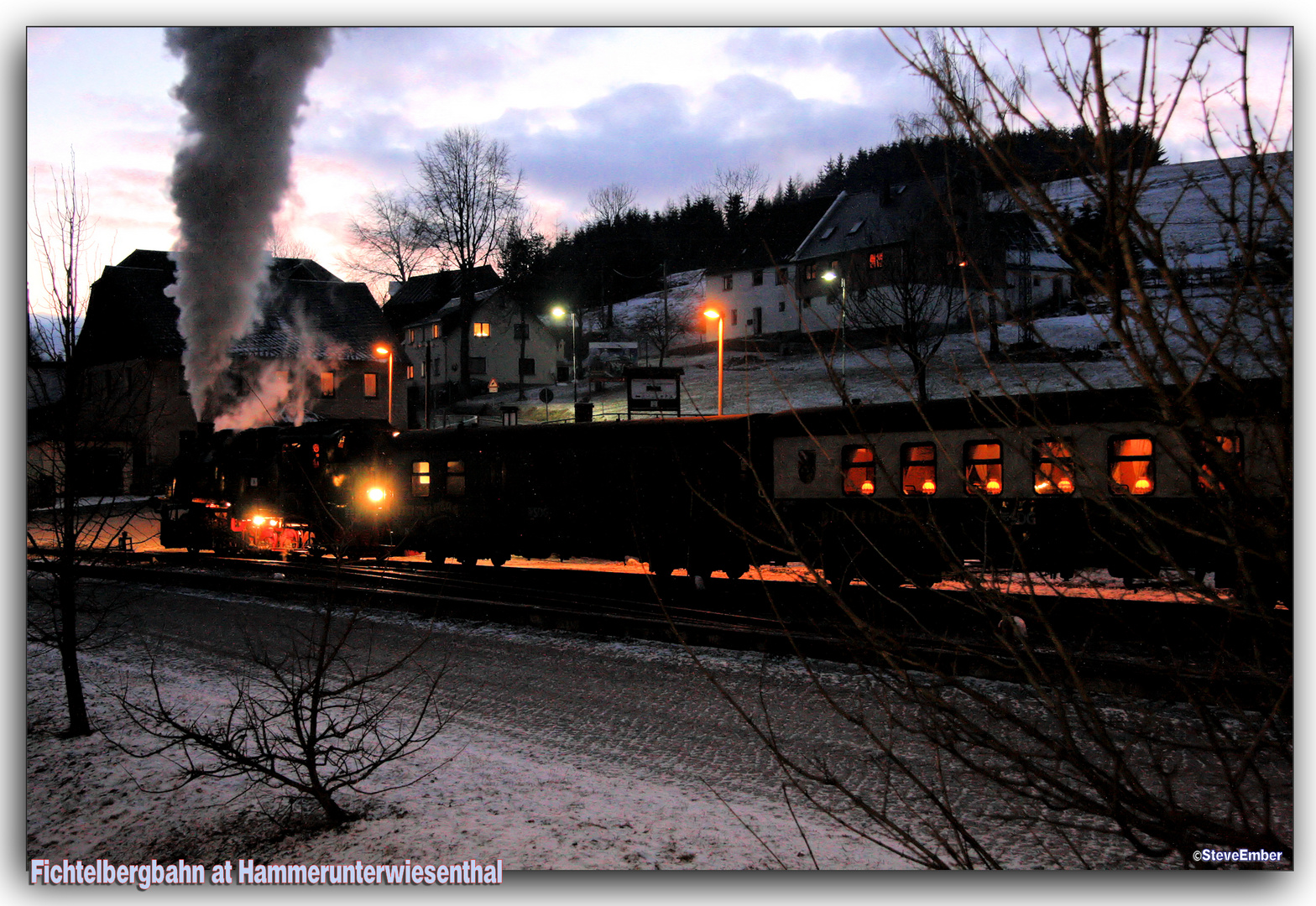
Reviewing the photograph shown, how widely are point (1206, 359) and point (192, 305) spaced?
68.3 feet

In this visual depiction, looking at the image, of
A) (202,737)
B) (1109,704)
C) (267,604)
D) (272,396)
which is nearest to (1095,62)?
(202,737)

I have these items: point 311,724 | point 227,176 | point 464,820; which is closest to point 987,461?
point 464,820

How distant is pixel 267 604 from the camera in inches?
541

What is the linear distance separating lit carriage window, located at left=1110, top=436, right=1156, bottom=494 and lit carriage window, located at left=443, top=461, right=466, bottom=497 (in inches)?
435

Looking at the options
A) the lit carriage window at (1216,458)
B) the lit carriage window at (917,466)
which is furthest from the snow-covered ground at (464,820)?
the lit carriage window at (917,466)

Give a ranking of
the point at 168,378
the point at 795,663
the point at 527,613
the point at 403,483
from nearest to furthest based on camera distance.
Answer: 1. the point at 795,663
2. the point at 527,613
3. the point at 168,378
4. the point at 403,483

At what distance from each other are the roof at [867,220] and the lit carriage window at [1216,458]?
1297 cm

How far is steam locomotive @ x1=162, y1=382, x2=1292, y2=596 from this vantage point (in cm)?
912

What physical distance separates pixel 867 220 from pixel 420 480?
24.6 meters

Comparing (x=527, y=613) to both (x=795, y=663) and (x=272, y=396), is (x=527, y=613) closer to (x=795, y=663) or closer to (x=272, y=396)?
(x=795, y=663)

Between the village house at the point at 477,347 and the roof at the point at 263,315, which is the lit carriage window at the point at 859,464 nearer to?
the roof at the point at 263,315

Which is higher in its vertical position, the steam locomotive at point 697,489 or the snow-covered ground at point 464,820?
the steam locomotive at point 697,489

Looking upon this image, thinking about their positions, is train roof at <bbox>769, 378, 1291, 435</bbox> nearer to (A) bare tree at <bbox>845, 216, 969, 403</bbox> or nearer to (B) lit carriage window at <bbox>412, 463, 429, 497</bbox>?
(B) lit carriage window at <bbox>412, 463, 429, 497</bbox>

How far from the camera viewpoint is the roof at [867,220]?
995 inches
